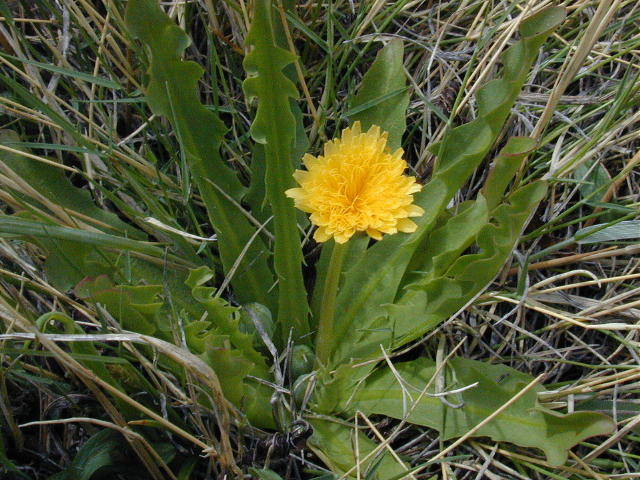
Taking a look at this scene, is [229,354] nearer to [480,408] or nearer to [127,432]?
[127,432]

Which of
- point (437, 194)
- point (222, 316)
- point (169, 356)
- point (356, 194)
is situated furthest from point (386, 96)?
point (169, 356)

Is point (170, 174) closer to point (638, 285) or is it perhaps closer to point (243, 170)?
point (243, 170)

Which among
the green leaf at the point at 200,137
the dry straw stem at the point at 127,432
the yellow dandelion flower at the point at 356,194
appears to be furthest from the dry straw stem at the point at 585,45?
the dry straw stem at the point at 127,432

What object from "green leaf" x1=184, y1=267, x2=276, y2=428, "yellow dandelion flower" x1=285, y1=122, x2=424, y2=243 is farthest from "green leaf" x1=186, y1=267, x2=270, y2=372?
"yellow dandelion flower" x1=285, y1=122, x2=424, y2=243

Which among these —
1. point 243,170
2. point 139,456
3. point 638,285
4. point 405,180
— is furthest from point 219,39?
point 638,285

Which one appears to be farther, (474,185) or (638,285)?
(474,185)

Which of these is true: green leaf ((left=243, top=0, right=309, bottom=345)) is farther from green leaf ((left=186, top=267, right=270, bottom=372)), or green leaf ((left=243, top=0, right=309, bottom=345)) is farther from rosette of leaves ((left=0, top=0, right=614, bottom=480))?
green leaf ((left=186, top=267, right=270, bottom=372))
